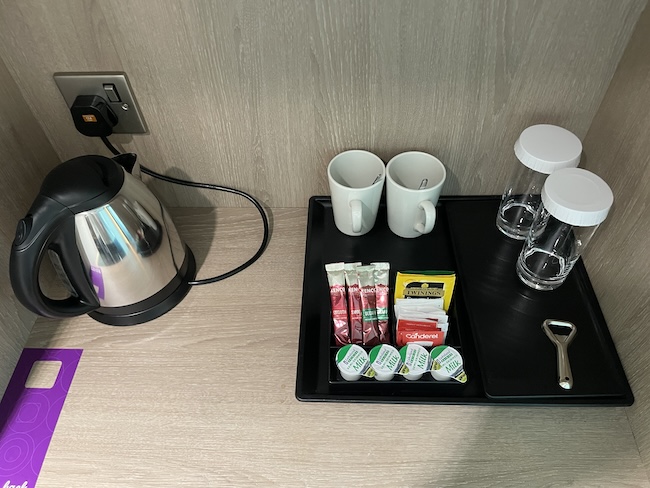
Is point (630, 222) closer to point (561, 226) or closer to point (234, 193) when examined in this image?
point (561, 226)

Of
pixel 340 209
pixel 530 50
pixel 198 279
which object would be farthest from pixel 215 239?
pixel 530 50

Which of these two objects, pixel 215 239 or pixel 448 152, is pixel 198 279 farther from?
pixel 448 152

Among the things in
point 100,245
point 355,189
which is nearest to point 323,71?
point 355,189

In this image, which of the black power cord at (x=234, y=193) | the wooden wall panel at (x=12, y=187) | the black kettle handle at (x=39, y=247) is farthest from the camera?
the black power cord at (x=234, y=193)

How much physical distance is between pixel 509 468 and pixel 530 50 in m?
0.56

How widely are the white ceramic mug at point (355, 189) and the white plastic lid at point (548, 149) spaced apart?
0.70 feet

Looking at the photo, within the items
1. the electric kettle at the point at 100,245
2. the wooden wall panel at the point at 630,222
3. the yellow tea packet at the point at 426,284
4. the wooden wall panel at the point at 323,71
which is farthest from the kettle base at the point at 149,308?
the wooden wall panel at the point at 630,222

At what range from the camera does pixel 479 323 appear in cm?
72

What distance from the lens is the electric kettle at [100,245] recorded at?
2.02 feet

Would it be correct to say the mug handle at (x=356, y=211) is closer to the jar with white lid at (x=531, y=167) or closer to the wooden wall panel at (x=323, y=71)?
the wooden wall panel at (x=323, y=71)

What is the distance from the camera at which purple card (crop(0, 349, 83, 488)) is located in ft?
2.16

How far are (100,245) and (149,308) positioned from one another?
0.16m

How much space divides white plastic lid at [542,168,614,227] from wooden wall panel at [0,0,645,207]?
0.52ft

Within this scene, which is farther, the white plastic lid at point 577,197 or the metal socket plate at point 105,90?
the metal socket plate at point 105,90
